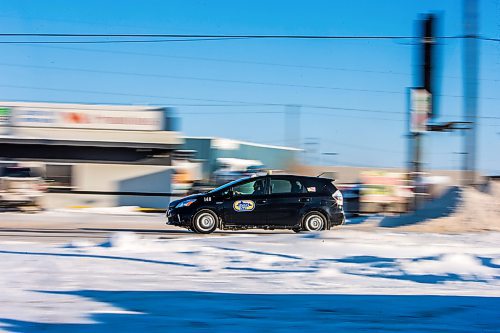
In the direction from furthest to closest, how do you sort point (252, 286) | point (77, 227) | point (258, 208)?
point (77, 227)
point (258, 208)
point (252, 286)

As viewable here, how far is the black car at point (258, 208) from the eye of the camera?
1744cm

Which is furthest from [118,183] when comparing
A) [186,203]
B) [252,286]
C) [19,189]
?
[252,286]

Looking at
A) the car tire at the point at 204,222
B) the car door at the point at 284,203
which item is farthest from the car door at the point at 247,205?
the car tire at the point at 204,222

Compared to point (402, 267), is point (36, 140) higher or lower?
higher

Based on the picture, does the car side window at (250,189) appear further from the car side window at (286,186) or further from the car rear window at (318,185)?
the car rear window at (318,185)

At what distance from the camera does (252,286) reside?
8.81 meters

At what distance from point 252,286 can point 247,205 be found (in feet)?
28.4

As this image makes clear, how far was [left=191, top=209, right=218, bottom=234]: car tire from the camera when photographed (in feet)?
57.3

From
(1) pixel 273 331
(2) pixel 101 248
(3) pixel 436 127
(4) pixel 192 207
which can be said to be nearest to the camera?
(1) pixel 273 331

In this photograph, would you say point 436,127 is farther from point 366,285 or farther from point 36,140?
point 36,140

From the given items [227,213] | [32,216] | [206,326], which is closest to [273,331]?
[206,326]

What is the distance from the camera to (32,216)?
83.6ft

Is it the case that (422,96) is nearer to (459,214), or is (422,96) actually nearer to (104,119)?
(459,214)

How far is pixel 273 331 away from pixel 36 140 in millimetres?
24947
